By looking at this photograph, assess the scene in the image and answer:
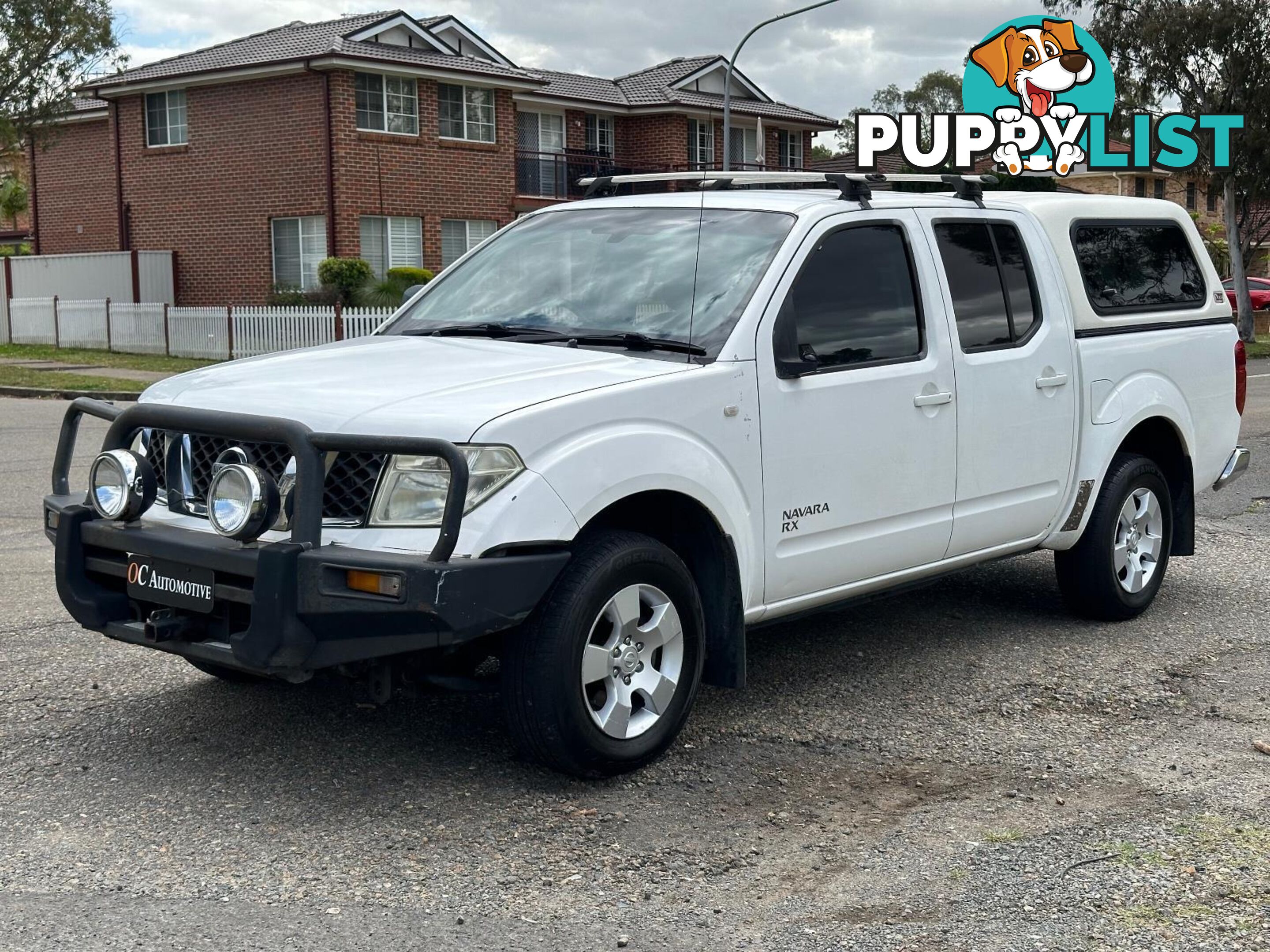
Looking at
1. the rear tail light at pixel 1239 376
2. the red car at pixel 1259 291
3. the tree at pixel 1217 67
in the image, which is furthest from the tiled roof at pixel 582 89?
the rear tail light at pixel 1239 376

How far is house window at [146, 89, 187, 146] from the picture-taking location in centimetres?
3438

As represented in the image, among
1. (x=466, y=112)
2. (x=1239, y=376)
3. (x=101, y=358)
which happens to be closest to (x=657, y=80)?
(x=466, y=112)

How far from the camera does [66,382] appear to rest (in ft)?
73.4

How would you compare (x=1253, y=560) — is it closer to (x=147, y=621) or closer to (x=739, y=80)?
(x=147, y=621)

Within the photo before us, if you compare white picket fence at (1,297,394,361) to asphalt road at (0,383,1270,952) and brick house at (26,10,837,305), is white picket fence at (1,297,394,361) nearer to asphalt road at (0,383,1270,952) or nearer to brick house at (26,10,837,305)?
brick house at (26,10,837,305)

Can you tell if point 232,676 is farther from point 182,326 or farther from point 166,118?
point 166,118

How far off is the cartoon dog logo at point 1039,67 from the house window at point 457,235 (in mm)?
11745

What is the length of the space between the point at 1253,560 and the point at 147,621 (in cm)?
638

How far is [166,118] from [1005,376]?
104 feet

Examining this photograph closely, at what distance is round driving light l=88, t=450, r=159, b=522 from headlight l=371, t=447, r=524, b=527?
2.71 feet

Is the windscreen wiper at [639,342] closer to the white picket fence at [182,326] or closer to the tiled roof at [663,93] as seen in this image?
the white picket fence at [182,326]

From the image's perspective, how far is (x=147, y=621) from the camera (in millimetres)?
4703

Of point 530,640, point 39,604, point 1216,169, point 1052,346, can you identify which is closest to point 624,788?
point 530,640

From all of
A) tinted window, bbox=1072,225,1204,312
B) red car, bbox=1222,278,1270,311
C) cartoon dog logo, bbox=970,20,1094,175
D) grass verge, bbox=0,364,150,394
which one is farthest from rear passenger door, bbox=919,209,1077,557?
red car, bbox=1222,278,1270,311
